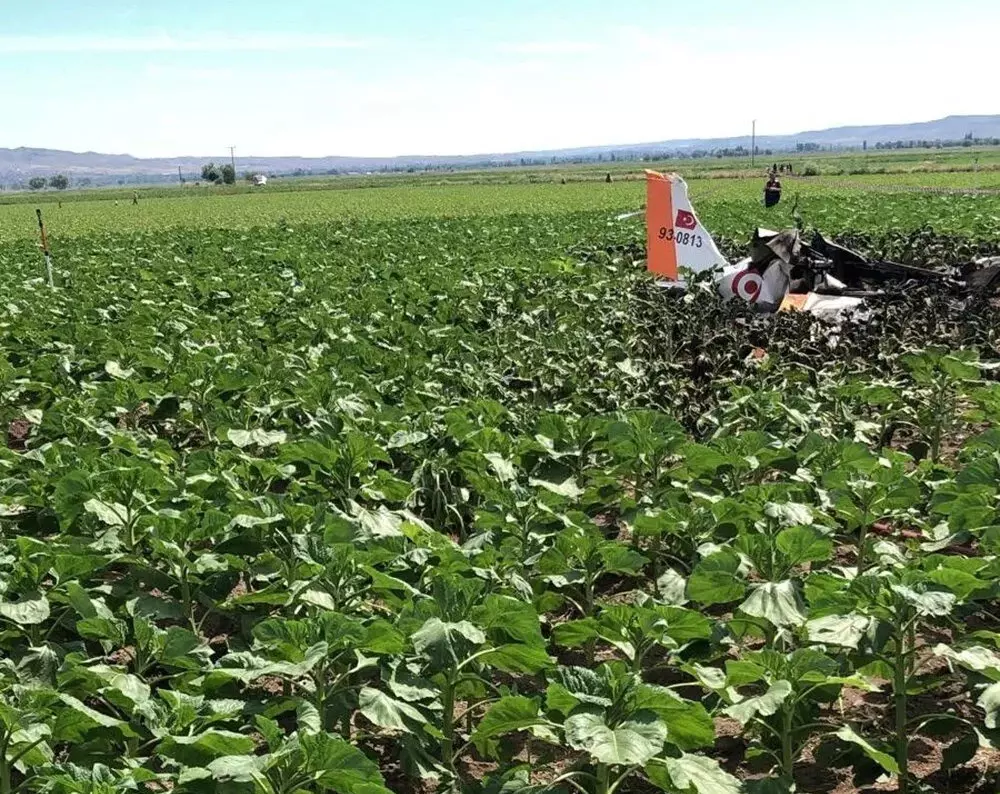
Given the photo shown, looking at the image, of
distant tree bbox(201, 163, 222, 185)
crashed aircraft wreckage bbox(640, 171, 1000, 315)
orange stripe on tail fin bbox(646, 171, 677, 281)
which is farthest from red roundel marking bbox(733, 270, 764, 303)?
distant tree bbox(201, 163, 222, 185)

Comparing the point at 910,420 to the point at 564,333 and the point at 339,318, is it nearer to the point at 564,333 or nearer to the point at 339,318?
the point at 564,333

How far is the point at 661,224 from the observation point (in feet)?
51.9

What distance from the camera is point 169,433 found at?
897 cm

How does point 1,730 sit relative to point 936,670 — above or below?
above

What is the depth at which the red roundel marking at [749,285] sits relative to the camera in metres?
14.0

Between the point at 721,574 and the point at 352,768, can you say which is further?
the point at 721,574

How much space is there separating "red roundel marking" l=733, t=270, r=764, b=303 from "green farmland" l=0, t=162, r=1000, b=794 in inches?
104

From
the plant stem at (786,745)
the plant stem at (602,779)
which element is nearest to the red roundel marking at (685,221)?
the plant stem at (786,745)

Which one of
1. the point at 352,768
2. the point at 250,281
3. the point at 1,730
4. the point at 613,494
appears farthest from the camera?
the point at 250,281

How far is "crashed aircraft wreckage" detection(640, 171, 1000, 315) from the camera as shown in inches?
549

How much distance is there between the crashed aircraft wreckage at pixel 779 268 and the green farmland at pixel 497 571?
8.43 feet

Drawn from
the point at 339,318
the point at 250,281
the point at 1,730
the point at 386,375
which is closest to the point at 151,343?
the point at 339,318

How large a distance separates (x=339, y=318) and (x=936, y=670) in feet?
29.6

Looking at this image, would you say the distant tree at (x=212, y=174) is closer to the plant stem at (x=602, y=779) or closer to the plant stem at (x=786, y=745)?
the plant stem at (x=786, y=745)
